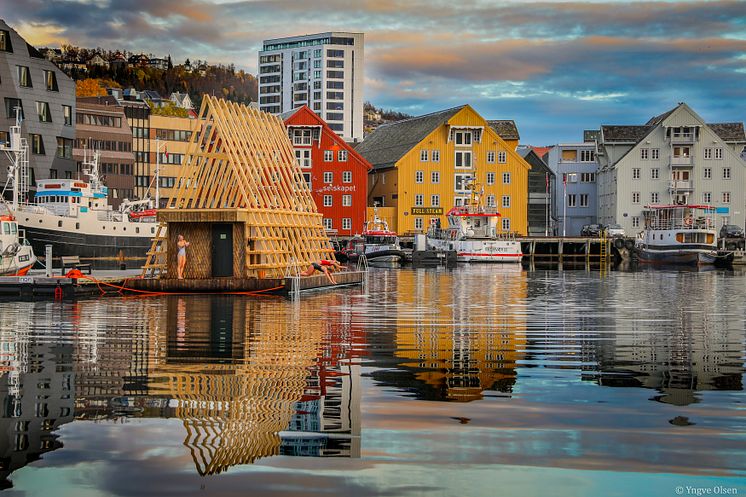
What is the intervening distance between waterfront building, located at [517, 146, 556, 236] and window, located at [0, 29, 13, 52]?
201ft

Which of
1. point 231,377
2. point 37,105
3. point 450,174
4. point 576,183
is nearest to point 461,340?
point 231,377

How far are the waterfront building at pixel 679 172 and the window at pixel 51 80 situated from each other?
57581mm

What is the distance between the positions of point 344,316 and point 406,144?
75166mm

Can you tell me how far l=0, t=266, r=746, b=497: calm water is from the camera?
30.6 feet

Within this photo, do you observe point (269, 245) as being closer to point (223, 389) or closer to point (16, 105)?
point (223, 389)

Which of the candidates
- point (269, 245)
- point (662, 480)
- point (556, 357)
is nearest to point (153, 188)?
point (269, 245)

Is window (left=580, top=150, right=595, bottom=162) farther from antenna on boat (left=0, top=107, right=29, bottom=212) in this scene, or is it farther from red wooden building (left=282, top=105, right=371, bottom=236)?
antenna on boat (left=0, top=107, right=29, bottom=212)

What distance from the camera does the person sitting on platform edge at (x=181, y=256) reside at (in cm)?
3744

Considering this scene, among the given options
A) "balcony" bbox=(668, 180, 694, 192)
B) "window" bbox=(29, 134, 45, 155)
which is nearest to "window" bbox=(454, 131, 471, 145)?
"balcony" bbox=(668, 180, 694, 192)

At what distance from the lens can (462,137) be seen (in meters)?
100

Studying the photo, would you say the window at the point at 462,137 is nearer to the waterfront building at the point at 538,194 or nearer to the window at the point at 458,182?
the window at the point at 458,182

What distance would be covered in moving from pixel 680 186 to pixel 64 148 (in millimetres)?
62474

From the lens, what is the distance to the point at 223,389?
1402cm

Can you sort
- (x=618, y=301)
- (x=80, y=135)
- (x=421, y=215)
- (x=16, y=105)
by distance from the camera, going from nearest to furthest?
(x=618, y=301)
(x=16, y=105)
(x=421, y=215)
(x=80, y=135)
